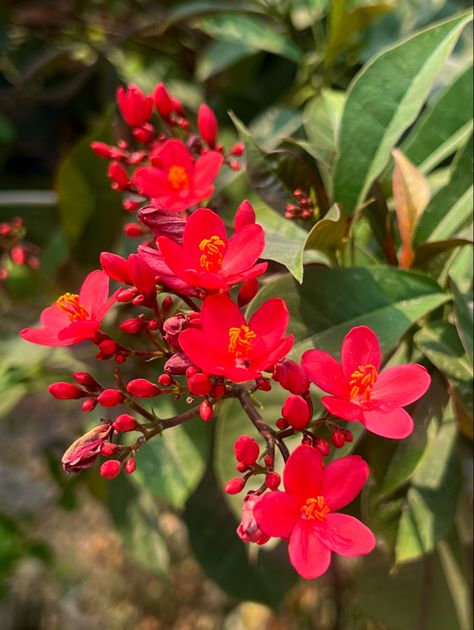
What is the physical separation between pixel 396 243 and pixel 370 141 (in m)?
0.12

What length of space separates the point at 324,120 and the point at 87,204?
0.36 metres

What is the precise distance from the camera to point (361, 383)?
53cm

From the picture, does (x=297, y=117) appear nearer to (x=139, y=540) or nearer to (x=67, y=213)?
(x=67, y=213)

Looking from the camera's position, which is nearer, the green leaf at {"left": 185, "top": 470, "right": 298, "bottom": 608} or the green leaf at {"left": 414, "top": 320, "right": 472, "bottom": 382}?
the green leaf at {"left": 414, "top": 320, "right": 472, "bottom": 382}

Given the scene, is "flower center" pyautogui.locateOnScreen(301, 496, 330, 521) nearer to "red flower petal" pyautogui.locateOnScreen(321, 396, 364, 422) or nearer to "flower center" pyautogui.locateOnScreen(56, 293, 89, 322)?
"red flower petal" pyautogui.locateOnScreen(321, 396, 364, 422)

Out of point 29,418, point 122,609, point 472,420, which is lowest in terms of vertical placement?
point 122,609

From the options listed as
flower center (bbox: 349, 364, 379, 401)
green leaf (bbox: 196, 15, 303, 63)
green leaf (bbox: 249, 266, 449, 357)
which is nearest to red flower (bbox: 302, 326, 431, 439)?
flower center (bbox: 349, 364, 379, 401)

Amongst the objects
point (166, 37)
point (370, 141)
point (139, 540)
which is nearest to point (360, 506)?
point (370, 141)

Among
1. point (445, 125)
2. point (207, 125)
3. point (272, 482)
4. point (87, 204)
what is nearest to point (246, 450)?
point (272, 482)

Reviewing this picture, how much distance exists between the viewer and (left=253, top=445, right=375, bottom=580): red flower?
47cm

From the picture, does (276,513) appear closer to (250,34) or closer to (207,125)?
(207,125)

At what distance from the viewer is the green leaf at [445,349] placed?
0.69m

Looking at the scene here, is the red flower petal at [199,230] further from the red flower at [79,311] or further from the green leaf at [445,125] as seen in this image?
the green leaf at [445,125]

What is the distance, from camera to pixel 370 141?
75cm
